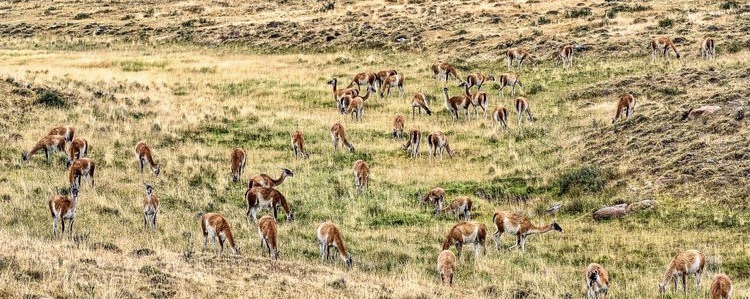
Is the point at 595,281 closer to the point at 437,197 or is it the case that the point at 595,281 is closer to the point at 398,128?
the point at 437,197

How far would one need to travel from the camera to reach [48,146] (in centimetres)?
2488

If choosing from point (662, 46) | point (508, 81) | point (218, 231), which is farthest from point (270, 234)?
point (662, 46)

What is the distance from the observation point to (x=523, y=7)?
61.6 metres

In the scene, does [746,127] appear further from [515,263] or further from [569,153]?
[515,263]

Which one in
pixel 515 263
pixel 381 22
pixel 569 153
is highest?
pixel 381 22

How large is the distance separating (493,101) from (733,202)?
58.6 ft

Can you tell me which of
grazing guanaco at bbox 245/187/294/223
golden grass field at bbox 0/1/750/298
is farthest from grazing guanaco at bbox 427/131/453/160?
grazing guanaco at bbox 245/187/294/223

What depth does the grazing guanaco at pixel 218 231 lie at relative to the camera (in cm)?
1636

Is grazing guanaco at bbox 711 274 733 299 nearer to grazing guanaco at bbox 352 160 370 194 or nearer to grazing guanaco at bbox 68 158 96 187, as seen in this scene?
grazing guanaco at bbox 352 160 370 194

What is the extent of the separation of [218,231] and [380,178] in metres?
8.74

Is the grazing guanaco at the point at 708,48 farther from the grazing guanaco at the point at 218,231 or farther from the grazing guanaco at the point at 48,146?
the grazing guanaco at the point at 218,231

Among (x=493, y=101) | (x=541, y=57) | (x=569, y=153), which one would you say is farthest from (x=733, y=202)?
(x=541, y=57)

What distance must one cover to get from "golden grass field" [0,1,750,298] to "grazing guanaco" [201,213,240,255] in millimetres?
410

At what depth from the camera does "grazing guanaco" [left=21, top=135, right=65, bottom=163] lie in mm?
24625
